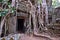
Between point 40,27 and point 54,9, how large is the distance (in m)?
3.09

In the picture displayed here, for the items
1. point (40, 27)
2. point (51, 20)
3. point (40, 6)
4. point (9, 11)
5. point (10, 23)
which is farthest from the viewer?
point (51, 20)

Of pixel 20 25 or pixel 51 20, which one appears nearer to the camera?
pixel 20 25

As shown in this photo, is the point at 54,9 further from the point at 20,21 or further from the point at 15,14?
the point at 15,14

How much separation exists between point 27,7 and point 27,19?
811 millimetres

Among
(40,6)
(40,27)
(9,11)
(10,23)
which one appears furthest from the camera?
(40,6)

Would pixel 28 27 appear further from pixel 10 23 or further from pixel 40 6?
pixel 40 6

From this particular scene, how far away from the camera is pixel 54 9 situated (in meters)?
9.96

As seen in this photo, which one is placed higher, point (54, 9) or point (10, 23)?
point (54, 9)

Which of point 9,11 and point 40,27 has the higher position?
point 9,11

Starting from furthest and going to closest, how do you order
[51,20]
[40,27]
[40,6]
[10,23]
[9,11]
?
[51,20], [40,6], [40,27], [10,23], [9,11]

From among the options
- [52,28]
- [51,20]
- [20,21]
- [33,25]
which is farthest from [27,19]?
[51,20]

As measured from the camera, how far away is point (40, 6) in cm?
831

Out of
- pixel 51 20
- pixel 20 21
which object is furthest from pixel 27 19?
pixel 51 20

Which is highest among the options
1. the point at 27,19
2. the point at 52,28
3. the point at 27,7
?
the point at 27,7
